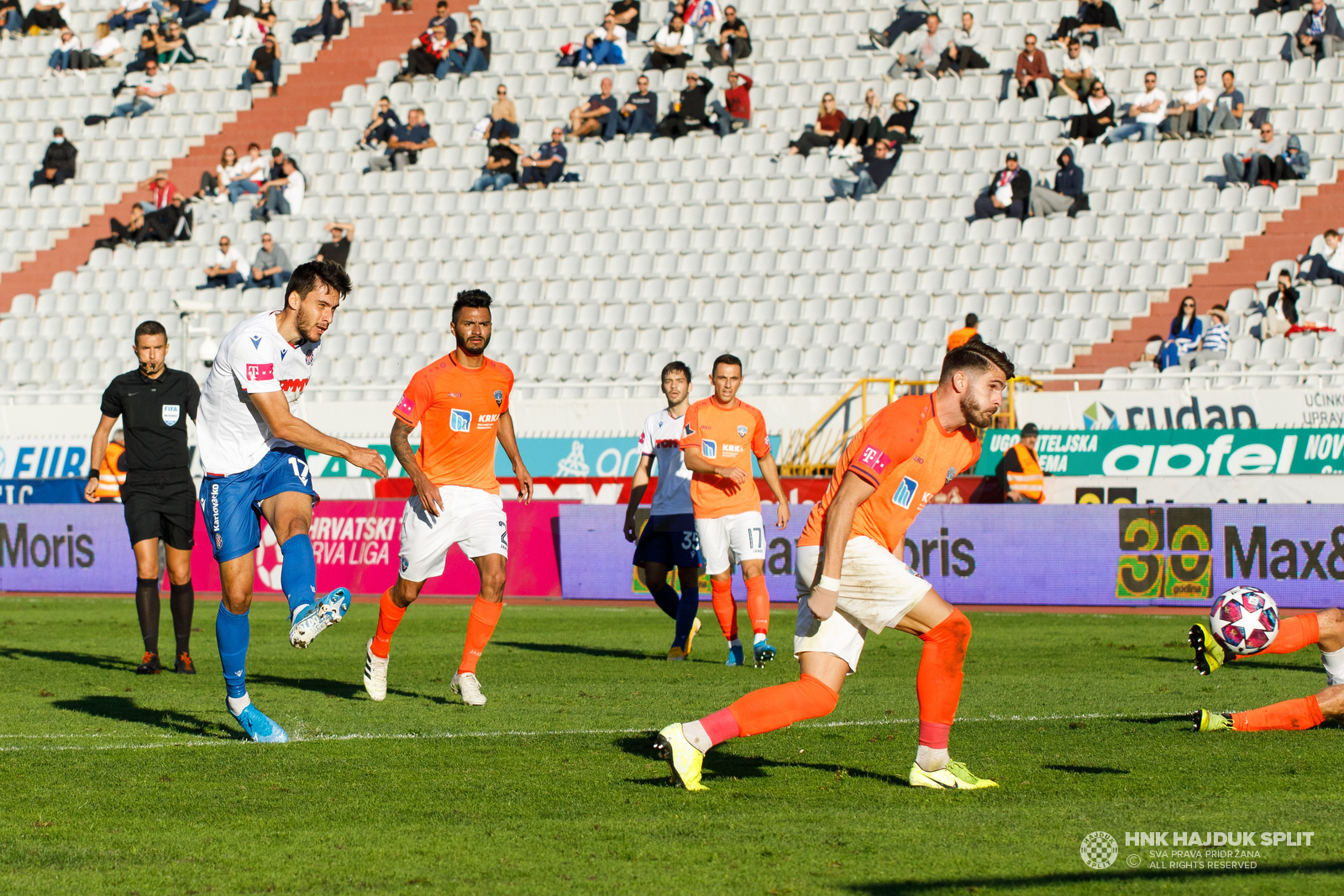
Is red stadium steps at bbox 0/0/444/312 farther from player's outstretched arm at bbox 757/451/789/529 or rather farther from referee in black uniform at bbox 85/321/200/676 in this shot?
player's outstretched arm at bbox 757/451/789/529

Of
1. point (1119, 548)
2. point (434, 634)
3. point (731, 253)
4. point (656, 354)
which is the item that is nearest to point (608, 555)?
point (434, 634)

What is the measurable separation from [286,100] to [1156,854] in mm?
31696

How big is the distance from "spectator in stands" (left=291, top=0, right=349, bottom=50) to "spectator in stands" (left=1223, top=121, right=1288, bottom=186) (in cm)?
1963

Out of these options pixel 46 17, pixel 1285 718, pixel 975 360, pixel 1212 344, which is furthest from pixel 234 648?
pixel 46 17

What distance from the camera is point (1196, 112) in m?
25.1

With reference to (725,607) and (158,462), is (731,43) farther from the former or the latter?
(158,462)

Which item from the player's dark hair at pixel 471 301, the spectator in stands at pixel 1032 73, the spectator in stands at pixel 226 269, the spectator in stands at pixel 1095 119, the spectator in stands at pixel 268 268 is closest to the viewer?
the player's dark hair at pixel 471 301

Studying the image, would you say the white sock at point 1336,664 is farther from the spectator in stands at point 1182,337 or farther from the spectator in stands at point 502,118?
the spectator in stands at point 502,118

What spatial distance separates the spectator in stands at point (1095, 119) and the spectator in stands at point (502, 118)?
10.8 meters

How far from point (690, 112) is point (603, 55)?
125 inches

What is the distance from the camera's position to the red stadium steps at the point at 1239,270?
2284 centimetres

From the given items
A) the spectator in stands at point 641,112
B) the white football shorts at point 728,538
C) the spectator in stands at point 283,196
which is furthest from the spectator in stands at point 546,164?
the white football shorts at point 728,538

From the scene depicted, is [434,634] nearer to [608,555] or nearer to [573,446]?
[608,555]

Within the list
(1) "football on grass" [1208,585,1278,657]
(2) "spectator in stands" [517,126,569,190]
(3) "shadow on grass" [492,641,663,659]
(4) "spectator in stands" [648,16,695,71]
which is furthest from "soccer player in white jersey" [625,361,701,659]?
(4) "spectator in stands" [648,16,695,71]
